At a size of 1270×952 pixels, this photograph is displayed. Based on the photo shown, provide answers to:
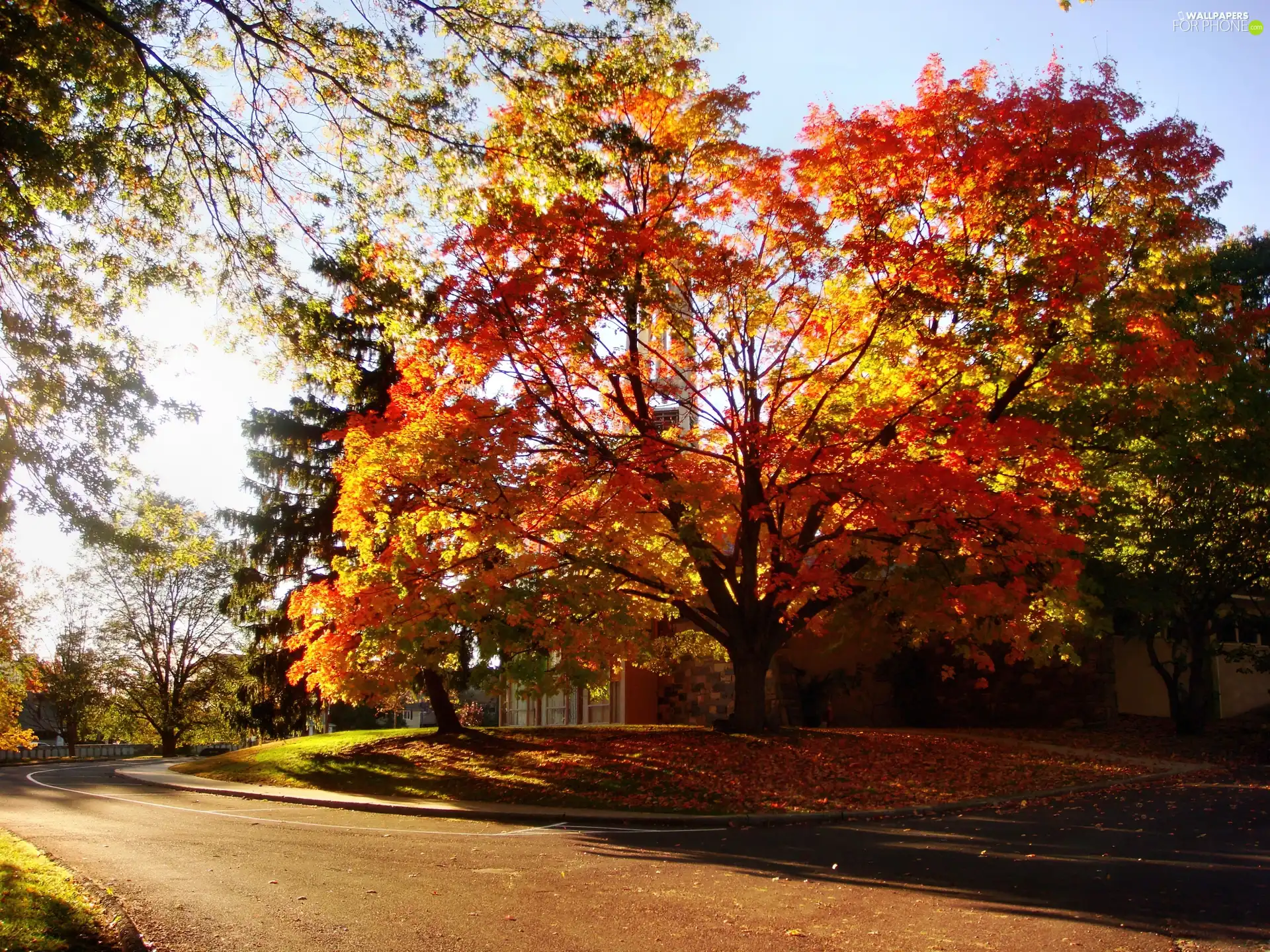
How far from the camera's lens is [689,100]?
15.8m

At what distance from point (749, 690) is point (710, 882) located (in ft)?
33.5

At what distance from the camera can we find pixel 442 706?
22.8m

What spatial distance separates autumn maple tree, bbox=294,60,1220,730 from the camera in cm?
1403

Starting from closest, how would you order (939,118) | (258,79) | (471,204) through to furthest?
(258,79) → (471,204) → (939,118)

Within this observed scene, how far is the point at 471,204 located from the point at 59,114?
3731 millimetres

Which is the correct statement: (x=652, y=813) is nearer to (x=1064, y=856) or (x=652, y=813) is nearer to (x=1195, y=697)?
(x=1064, y=856)

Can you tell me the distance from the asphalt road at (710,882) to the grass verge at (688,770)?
1.78 meters

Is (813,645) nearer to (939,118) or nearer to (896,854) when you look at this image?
(939,118)


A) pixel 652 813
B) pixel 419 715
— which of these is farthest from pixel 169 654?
pixel 652 813

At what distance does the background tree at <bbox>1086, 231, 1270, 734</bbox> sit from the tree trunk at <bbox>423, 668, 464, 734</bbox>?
1465 cm

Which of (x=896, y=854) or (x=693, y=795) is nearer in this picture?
(x=896, y=854)

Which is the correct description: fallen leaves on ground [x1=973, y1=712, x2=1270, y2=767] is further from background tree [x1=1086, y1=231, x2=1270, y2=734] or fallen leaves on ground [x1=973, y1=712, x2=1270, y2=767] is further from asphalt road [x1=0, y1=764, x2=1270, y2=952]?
asphalt road [x1=0, y1=764, x2=1270, y2=952]

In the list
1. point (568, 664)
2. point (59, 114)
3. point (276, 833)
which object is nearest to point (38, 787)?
point (276, 833)

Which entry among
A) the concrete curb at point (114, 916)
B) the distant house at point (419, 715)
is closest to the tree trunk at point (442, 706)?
the concrete curb at point (114, 916)
